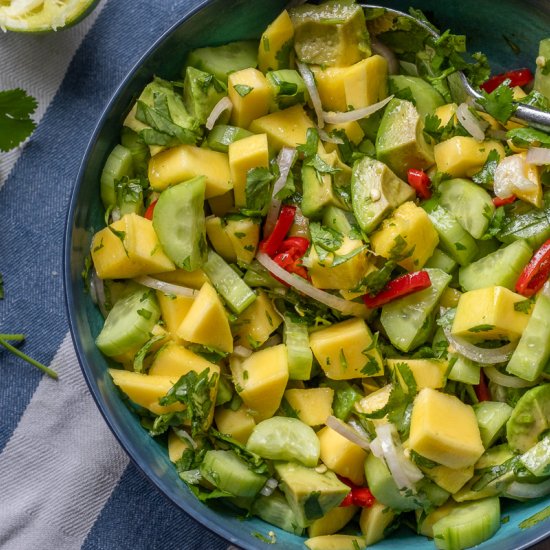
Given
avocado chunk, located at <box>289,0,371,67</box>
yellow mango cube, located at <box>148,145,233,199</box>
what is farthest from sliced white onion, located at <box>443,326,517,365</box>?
avocado chunk, located at <box>289,0,371,67</box>

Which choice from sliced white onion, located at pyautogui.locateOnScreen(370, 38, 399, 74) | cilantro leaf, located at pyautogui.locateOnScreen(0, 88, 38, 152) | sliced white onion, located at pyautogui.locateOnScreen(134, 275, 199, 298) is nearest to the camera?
sliced white onion, located at pyautogui.locateOnScreen(134, 275, 199, 298)

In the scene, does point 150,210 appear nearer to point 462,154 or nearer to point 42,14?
point 42,14

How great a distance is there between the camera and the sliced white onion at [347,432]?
7.97 ft

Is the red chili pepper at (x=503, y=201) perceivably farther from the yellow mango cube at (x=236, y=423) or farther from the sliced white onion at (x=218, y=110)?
the yellow mango cube at (x=236, y=423)

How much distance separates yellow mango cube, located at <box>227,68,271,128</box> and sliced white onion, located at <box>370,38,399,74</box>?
43cm

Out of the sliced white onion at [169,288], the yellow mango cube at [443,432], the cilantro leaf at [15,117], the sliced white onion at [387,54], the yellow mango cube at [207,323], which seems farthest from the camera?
the cilantro leaf at [15,117]

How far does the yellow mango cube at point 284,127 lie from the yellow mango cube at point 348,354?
0.65 m

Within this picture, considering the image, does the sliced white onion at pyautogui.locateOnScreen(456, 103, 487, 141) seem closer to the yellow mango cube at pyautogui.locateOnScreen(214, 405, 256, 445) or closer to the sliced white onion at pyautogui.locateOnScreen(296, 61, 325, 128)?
the sliced white onion at pyautogui.locateOnScreen(296, 61, 325, 128)

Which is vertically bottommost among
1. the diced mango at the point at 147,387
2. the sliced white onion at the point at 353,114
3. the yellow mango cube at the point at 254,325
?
the diced mango at the point at 147,387

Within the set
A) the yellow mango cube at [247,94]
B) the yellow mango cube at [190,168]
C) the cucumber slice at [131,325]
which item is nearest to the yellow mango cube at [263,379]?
the cucumber slice at [131,325]

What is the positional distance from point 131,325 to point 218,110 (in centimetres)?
75

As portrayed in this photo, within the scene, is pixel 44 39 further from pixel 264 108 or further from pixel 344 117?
pixel 344 117

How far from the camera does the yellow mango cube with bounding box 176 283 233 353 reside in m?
2.39

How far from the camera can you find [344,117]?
2.57 m
